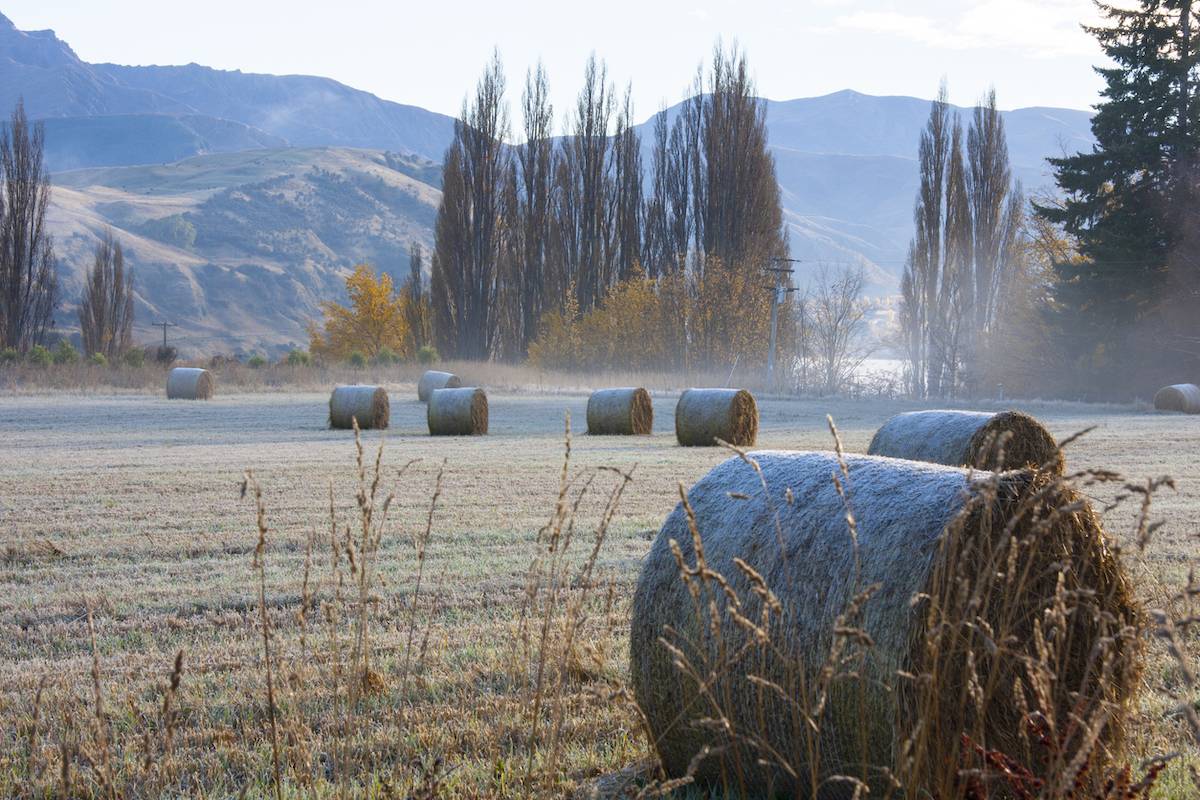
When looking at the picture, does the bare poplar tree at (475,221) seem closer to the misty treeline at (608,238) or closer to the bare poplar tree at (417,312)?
the misty treeline at (608,238)

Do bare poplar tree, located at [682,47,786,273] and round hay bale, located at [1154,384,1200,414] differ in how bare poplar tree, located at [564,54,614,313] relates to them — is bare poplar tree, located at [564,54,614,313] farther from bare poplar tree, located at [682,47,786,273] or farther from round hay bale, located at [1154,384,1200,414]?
round hay bale, located at [1154,384,1200,414]

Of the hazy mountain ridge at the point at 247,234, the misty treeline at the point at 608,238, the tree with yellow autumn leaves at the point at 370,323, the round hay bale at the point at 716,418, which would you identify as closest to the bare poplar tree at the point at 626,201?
the misty treeline at the point at 608,238

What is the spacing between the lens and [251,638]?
552 cm

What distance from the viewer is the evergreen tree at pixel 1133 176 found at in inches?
1280

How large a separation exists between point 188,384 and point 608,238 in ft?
64.3

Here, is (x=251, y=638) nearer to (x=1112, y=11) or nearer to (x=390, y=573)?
(x=390, y=573)

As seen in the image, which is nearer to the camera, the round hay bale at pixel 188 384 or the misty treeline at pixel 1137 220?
the round hay bale at pixel 188 384

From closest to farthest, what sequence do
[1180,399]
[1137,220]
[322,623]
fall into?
[322,623] < [1180,399] < [1137,220]

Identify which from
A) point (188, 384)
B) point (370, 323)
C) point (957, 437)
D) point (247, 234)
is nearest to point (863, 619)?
point (957, 437)

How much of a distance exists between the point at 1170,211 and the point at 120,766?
34.2 m

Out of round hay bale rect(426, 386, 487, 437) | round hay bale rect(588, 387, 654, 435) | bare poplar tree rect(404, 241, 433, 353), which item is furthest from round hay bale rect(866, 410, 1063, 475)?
bare poplar tree rect(404, 241, 433, 353)

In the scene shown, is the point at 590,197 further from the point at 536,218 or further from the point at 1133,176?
the point at 1133,176

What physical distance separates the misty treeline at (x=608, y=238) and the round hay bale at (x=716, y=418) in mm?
22050

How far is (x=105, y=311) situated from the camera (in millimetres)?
47312
